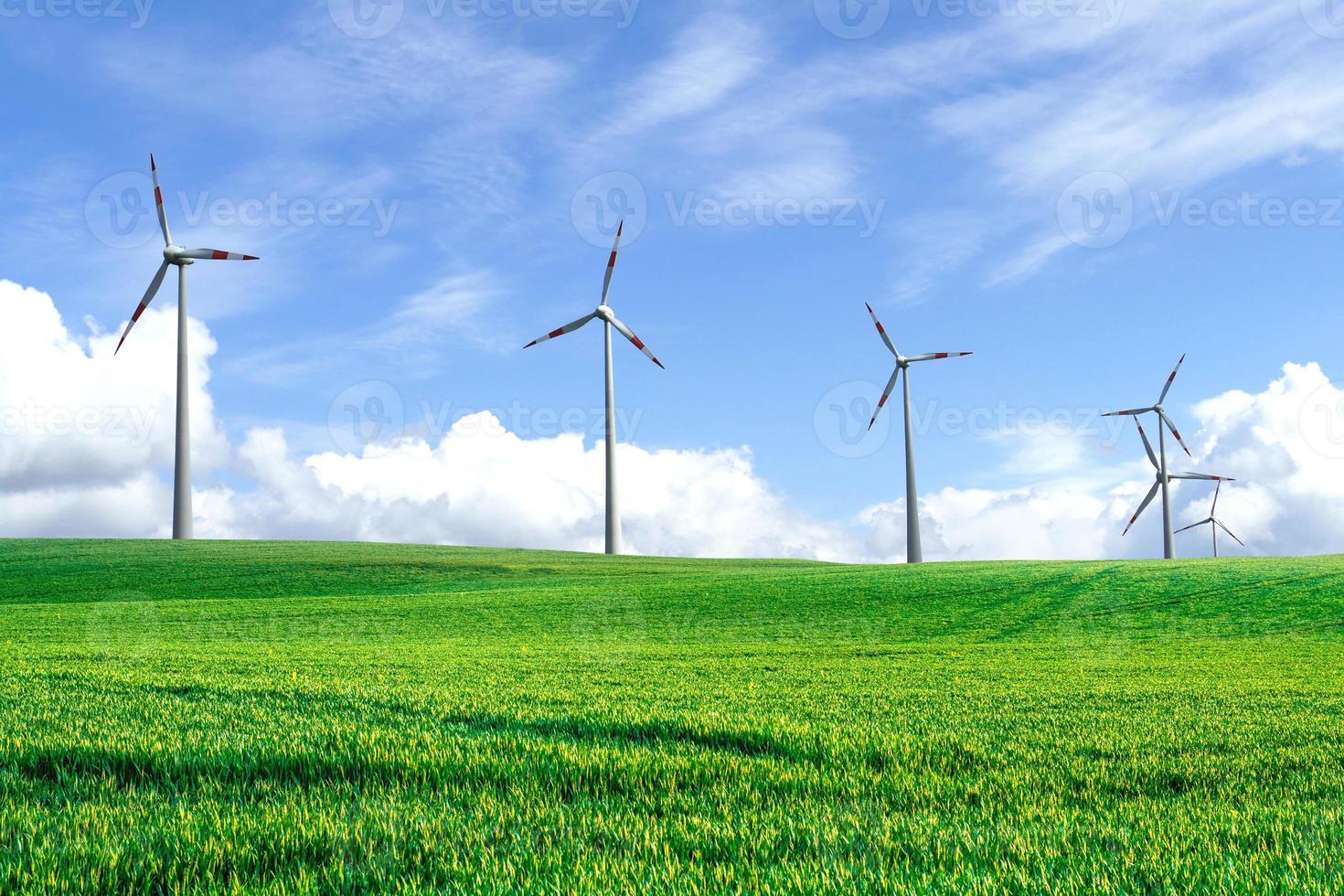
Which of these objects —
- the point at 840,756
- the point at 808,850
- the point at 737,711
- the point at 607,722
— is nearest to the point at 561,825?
the point at 808,850

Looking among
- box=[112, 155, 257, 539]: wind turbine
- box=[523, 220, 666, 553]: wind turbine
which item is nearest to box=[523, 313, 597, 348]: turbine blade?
box=[523, 220, 666, 553]: wind turbine

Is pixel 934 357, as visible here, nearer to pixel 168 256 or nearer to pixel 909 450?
pixel 909 450

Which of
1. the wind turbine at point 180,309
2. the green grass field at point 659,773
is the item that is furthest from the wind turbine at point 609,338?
the green grass field at point 659,773

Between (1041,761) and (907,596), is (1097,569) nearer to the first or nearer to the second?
(907,596)

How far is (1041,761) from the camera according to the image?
978 cm

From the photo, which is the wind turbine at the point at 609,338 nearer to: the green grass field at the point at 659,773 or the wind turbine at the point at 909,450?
the wind turbine at the point at 909,450

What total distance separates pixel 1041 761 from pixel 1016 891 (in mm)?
4580

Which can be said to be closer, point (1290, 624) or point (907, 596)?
point (1290, 624)

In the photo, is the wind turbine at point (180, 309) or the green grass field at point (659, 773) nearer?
the green grass field at point (659, 773)

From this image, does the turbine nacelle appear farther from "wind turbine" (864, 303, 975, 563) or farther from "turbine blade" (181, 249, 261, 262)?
"wind turbine" (864, 303, 975, 563)

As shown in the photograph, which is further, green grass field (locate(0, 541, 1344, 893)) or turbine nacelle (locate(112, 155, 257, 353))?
turbine nacelle (locate(112, 155, 257, 353))

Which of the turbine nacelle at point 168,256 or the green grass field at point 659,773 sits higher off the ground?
the turbine nacelle at point 168,256

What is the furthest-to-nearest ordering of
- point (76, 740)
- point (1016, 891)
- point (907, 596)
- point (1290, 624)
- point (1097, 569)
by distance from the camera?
point (1097, 569) → point (907, 596) → point (1290, 624) → point (76, 740) → point (1016, 891)

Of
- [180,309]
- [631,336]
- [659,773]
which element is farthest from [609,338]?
[659,773]
